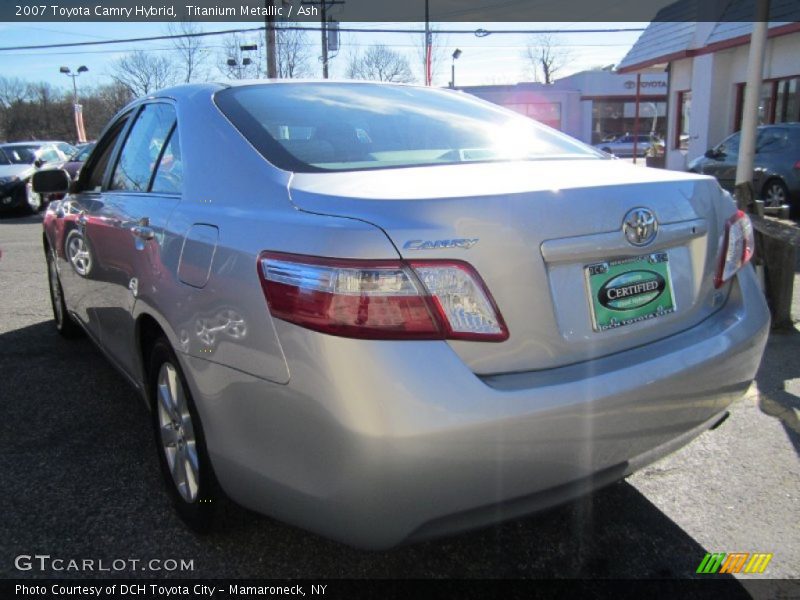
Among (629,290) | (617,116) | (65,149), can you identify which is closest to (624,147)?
(617,116)

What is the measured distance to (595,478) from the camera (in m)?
1.93

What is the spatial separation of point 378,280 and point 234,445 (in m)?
0.72

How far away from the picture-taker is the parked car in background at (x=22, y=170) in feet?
49.9

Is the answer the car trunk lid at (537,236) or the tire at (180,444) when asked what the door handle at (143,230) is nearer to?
the tire at (180,444)

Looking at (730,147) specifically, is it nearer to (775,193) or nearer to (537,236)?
(775,193)

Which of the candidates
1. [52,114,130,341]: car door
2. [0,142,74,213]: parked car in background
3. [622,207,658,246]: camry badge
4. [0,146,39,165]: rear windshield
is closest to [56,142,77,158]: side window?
[0,142,74,213]: parked car in background

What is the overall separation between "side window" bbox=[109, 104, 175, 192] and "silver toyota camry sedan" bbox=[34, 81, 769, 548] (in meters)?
0.36

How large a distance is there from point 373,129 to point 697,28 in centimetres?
1829

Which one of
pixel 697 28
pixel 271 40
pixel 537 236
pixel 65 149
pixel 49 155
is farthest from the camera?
pixel 271 40

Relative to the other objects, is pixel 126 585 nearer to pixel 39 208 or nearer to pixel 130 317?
pixel 130 317

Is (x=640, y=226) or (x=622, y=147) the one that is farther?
(x=622, y=147)

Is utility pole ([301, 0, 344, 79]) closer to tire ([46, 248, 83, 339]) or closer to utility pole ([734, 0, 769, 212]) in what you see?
utility pole ([734, 0, 769, 212])

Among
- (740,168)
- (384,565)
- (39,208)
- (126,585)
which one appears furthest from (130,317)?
(39,208)

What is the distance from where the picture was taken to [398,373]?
1647 millimetres
